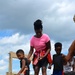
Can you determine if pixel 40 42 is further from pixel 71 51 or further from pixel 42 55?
pixel 71 51

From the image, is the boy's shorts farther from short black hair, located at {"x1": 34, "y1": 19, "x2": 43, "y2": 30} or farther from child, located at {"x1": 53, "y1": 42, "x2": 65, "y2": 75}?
short black hair, located at {"x1": 34, "y1": 19, "x2": 43, "y2": 30}

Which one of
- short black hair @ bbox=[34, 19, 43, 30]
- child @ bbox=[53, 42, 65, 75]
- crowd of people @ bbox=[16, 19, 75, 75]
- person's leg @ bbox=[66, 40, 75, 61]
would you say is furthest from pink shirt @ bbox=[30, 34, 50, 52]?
person's leg @ bbox=[66, 40, 75, 61]

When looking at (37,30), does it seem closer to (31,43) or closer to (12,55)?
(31,43)

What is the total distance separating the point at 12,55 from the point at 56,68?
228 centimetres

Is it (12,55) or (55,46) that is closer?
(55,46)

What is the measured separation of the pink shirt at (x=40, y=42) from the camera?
7744mm

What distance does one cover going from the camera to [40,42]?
7.75m

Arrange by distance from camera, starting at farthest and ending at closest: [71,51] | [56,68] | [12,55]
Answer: [12,55] → [56,68] → [71,51]

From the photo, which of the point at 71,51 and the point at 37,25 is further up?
the point at 37,25

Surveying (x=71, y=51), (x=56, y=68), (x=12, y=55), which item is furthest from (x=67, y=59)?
(x=12, y=55)

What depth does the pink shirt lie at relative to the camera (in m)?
7.74

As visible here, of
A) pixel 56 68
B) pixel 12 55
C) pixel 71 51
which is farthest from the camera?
pixel 12 55

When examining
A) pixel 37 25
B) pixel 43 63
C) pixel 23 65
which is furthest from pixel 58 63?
pixel 37 25

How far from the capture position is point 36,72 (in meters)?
7.73
